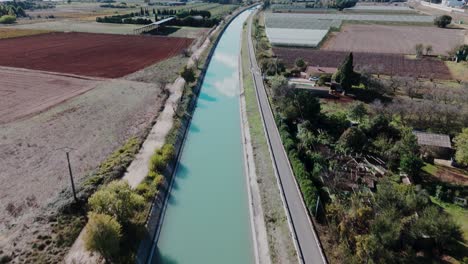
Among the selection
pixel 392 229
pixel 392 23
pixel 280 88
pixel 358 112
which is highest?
pixel 392 23

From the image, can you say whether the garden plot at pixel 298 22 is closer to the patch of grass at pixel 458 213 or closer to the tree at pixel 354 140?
the tree at pixel 354 140

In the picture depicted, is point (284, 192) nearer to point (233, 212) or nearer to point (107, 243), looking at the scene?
point (233, 212)

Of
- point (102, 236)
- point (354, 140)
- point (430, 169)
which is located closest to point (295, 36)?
point (354, 140)

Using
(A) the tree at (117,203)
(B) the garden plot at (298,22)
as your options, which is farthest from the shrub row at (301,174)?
(B) the garden plot at (298,22)

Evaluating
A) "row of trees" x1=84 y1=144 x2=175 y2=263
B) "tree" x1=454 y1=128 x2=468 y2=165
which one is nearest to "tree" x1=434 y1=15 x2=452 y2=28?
"tree" x1=454 y1=128 x2=468 y2=165

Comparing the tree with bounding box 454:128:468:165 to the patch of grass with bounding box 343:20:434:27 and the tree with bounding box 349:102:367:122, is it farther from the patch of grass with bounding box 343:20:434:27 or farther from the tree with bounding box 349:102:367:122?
the patch of grass with bounding box 343:20:434:27

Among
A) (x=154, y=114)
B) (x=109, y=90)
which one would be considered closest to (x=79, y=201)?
(x=154, y=114)

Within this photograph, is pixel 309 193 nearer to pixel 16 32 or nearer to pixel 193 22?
pixel 193 22
